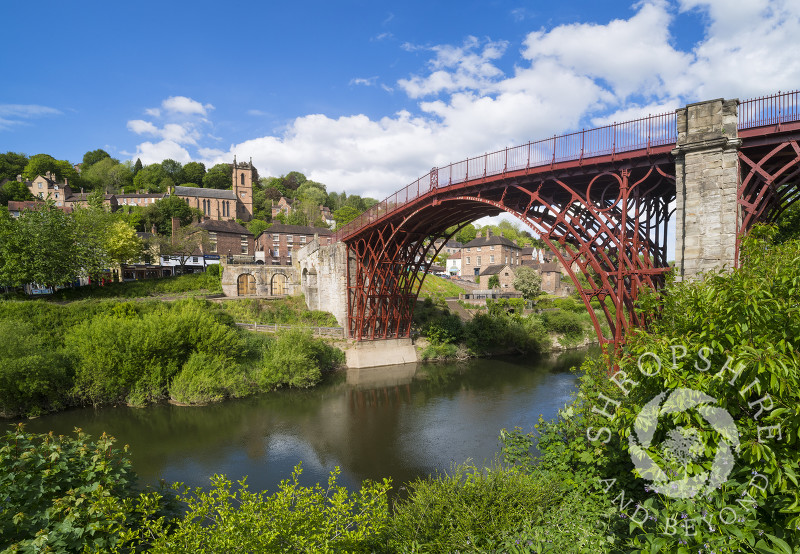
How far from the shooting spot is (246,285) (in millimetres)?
41938

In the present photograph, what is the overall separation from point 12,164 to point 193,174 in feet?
96.3

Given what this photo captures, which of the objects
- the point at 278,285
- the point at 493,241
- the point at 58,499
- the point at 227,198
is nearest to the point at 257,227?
the point at 227,198

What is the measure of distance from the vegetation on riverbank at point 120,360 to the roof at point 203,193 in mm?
53221

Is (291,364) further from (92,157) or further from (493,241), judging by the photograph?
(92,157)

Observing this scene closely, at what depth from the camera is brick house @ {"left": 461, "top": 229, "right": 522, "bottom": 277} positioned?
222ft

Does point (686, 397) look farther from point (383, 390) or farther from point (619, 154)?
point (383, 390)

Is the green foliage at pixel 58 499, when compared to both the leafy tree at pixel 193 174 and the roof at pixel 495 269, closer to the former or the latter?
the roof at pixel 495 269

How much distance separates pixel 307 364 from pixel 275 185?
→ 3635 inches

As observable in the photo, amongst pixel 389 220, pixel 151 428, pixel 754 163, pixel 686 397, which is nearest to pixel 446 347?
pixel 389 220

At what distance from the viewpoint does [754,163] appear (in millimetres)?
10531

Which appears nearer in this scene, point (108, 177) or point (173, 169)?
point (108, 177)

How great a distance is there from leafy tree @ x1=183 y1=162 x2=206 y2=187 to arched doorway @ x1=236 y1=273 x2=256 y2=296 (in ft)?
204

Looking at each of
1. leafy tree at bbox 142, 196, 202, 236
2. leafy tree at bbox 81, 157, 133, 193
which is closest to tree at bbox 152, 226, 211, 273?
leafy tree at bbox 142, 196, 202, 236

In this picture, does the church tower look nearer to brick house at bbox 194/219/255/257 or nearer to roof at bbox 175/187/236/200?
roof at bbox 175/187/236/200
